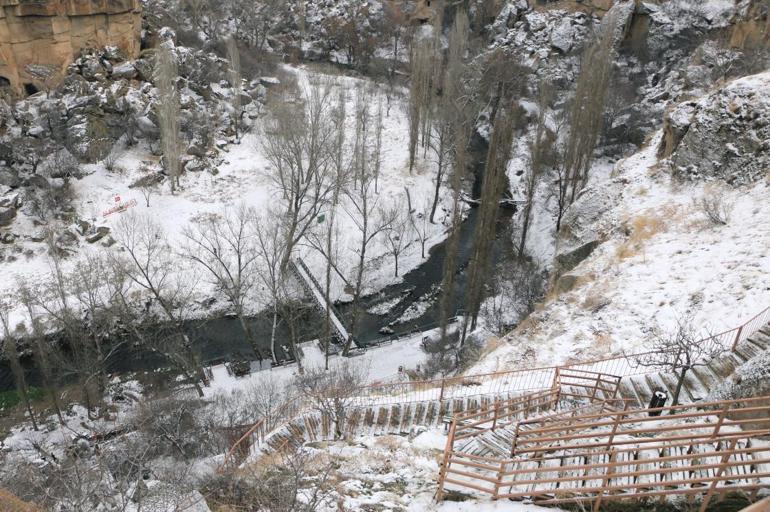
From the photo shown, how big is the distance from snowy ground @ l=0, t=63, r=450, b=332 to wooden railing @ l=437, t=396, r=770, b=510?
63.9ft

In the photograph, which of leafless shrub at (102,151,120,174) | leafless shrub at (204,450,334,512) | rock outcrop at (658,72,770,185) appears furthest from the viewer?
leafless shrub at (102,151,120,174)

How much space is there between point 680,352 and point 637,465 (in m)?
3.19

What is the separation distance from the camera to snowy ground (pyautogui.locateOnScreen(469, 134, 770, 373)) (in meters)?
13.5

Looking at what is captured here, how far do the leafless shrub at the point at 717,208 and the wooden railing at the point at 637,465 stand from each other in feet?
31.4

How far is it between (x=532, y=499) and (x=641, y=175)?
59.4 feet

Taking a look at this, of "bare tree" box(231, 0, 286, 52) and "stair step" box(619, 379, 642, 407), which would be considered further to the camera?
"bare tree" box(231, 0, 286, 52)

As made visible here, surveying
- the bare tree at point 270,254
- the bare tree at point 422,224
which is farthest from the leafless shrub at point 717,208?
the bare tree at point 270,254

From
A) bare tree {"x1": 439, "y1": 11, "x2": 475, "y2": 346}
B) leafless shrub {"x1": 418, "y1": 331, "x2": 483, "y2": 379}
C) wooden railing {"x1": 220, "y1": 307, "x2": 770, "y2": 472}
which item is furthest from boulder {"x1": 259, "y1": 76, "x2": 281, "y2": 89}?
wooden railing {"x1": 220, "y1": 307, "x2": 770, "y2": 472}

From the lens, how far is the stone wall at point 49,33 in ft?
94.1

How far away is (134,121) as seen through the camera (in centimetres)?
3127

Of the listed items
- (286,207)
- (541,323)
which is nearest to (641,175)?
(541,323)

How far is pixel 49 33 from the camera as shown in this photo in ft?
98.4

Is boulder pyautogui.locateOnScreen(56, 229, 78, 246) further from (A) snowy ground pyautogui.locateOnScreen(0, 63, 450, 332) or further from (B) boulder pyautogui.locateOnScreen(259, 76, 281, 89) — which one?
(B) boulder pyautogui.locateOnScreen(259, 76, 281, 89)

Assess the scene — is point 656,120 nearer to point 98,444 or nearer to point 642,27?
point 642,27
